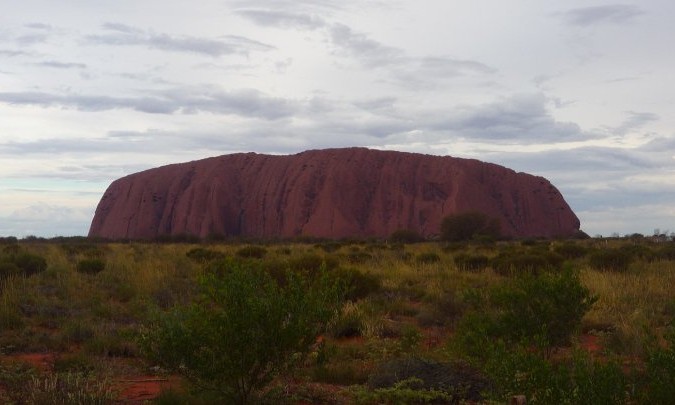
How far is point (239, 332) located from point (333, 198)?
6983cm

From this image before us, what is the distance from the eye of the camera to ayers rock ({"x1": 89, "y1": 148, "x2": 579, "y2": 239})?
7356 centimetres

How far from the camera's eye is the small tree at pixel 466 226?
5212cm

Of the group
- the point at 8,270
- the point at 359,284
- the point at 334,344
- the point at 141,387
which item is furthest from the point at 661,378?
the point at 8,270

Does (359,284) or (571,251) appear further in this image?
(571,251)

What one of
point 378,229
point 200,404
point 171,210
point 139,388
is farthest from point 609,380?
point 171,210

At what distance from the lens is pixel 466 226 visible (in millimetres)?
52688

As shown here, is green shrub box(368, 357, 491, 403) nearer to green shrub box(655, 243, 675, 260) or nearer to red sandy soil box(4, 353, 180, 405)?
red sandy soil box(4, 353, 180, 405)


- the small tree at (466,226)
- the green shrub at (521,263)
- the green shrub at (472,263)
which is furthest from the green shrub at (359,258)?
the small tree at (466,226)

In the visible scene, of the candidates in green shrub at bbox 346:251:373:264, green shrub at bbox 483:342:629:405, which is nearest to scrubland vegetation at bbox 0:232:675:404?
green shrub at bbox 483:342:629:405

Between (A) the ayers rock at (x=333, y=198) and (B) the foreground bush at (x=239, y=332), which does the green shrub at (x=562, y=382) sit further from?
(A) the ayers rock at (x=333, y=198)

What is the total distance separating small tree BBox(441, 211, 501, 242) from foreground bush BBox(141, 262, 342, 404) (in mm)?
46842

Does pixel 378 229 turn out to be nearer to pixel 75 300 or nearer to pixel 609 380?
pixel 75 300

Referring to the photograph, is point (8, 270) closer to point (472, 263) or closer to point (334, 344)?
point (334, 344)

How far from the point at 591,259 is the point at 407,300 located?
8.09 metres
